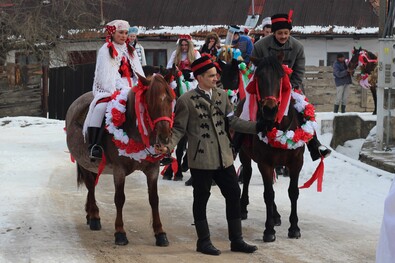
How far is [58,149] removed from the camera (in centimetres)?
1819

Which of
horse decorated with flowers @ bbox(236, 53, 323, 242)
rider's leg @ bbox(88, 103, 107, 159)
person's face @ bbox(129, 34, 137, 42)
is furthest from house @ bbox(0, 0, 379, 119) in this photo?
horse decorated with flowers @ bbox(236, 53, 323, 242)

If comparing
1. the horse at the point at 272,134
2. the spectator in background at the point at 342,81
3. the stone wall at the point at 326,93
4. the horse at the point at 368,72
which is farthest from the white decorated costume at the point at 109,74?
the stone wall at the point at 326,93

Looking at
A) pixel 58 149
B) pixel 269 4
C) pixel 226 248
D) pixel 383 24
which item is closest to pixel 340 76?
pixel 383 24

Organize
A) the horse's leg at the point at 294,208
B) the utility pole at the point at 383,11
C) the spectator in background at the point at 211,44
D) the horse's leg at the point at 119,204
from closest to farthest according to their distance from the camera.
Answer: the horse's leg at the point at 119,204
the horse's leg at the point at 294,208
the spectator in background at the point at 211,44
the utility pole at the point at 383,11

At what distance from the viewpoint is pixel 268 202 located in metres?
9.29

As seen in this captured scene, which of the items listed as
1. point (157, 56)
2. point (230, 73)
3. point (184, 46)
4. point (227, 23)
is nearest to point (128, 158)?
point (230, 73)

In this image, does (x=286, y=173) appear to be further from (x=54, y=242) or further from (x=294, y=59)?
(x=54, y=242)

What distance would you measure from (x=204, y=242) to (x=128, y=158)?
4.09 ft

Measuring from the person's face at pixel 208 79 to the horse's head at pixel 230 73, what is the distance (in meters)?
2.68

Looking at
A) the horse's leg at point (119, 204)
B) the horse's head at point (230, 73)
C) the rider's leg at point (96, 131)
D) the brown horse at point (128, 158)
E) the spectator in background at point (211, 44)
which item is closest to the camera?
the brown horse at point (128, 158)

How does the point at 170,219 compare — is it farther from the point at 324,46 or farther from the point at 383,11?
the point at 324,46

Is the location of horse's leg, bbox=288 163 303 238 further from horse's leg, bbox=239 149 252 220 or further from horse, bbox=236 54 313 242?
horse's leg, bbox=239 149 252 220

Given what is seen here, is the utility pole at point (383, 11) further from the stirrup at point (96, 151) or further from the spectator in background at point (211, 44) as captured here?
the stirrup at point (96, 151)

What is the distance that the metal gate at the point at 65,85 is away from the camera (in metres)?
30.3
